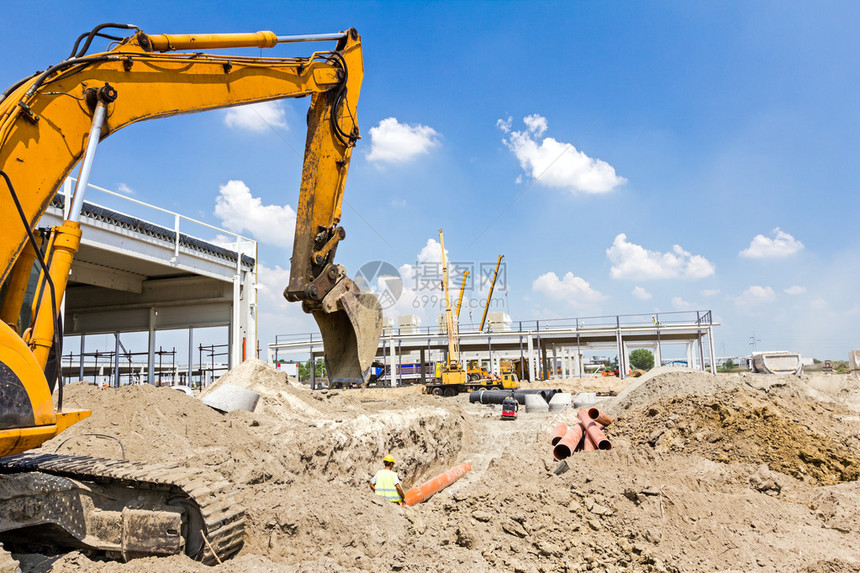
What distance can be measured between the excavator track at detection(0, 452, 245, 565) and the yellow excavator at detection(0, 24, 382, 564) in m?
0.01

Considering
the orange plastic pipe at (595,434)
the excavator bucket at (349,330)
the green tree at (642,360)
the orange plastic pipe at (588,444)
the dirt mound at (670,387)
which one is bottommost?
the green tree at (642,360)

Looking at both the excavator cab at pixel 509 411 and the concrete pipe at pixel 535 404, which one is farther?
the concrete pipe at pixel 535 404

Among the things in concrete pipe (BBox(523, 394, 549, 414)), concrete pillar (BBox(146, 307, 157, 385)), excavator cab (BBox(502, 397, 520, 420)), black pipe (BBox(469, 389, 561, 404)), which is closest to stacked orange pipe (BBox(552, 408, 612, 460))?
excavator cab (BBox(502, 397, 520, 420))

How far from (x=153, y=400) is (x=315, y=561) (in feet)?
16.1

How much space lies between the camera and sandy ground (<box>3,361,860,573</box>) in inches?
199

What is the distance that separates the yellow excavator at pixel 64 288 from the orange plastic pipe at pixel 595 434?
7.43m

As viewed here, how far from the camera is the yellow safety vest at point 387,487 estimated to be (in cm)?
695

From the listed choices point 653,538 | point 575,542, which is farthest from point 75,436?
point 653,538

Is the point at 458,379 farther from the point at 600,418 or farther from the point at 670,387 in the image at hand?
the point at 600,418

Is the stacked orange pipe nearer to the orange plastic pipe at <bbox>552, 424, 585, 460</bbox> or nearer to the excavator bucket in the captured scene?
the orange plastic pipe at <bbox>552, 424, 585, 460</bbox>

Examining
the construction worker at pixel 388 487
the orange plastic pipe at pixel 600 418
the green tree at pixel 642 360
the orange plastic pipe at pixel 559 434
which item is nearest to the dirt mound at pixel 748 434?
the orange plastic pipe at pixel 600 418

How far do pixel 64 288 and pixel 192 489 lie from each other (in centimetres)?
180

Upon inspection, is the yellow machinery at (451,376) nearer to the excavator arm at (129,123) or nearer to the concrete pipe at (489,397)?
the concrete pipe at (489,397)

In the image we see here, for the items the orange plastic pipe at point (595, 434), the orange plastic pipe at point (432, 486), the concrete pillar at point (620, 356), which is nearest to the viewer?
the orange plastic pipe at point (432, 486)
